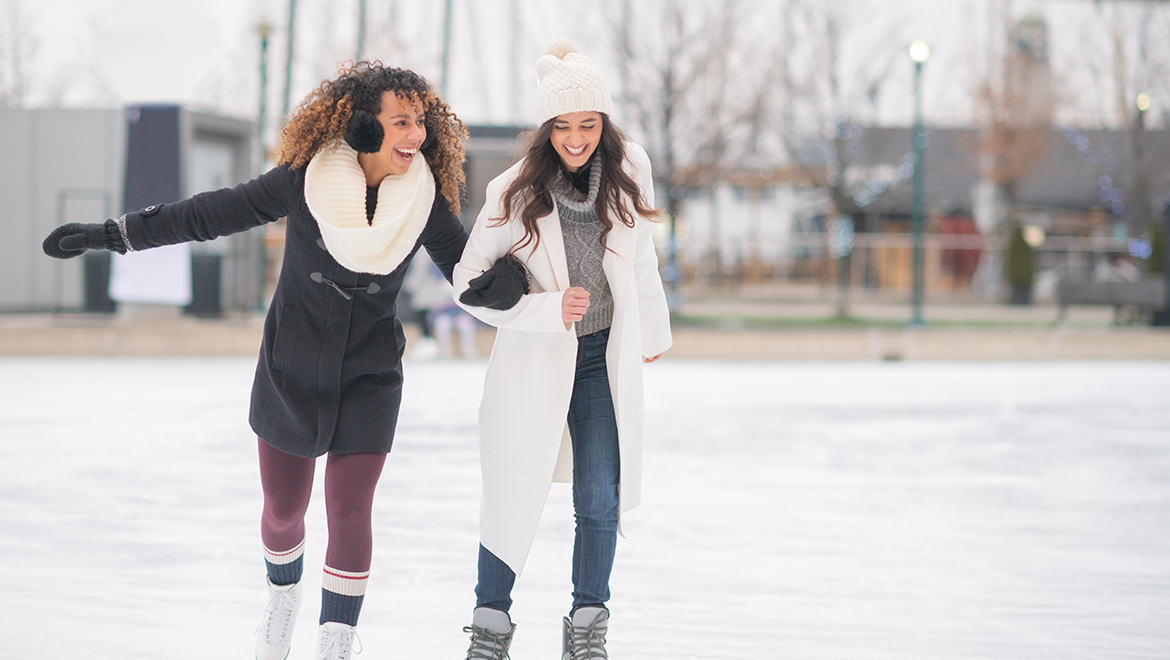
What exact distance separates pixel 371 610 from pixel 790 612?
4.15 ft

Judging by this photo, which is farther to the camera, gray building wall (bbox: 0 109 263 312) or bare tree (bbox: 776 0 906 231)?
bare tree (bbox: 776 0 906 231)

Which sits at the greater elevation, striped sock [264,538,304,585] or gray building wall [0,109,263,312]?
gray building wall [0,109,263,312]

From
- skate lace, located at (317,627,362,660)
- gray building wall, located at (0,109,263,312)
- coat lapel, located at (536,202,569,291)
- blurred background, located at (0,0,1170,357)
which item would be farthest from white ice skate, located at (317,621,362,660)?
gray building wall, located at (0,109,263,312)

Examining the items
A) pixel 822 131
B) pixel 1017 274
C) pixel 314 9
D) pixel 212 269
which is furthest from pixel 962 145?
pixel 212 269

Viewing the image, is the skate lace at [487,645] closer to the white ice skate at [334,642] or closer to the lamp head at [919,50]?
→ the white ice skate at [334,642]

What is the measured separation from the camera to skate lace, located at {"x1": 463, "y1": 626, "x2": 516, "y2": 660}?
2.51 m

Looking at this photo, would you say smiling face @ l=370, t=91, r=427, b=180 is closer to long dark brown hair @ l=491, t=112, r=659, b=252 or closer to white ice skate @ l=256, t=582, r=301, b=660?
long dark brown hair @ l=491, t=112, r=659, b=252

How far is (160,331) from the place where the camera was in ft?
36.7

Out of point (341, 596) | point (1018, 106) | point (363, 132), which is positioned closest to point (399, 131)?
point (363, 132)

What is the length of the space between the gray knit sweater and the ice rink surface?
0.92m

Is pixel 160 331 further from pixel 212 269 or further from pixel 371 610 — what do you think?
pixel 371 610

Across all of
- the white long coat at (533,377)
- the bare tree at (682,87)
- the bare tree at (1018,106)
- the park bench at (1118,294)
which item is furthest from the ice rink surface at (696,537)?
the bare tree at (1018,106)

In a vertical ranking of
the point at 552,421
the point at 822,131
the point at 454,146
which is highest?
the point at 822,131

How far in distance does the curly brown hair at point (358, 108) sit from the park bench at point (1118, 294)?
1400 cm
